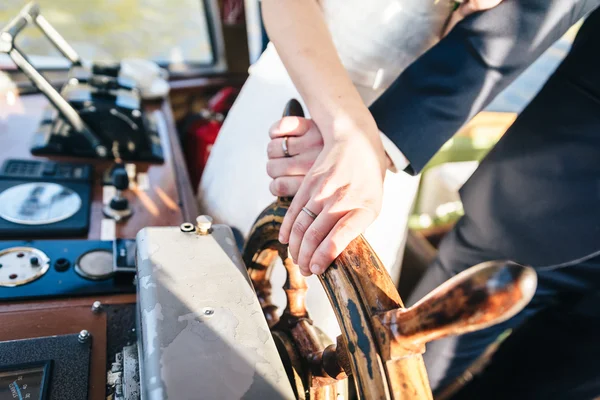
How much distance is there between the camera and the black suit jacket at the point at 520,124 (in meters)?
0.88

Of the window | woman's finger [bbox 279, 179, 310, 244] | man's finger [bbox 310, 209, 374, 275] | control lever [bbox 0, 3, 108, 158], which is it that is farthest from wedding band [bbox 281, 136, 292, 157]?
the window

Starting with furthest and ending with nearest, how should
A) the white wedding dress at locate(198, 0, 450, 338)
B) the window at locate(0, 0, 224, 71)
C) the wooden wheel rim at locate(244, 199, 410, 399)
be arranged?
the window at locate(0, 0, 224, 71) → the white wedding dress at locate(198, 0, 450, 338) → the wooden wheel rim at locate(244, 199, 410, 399)

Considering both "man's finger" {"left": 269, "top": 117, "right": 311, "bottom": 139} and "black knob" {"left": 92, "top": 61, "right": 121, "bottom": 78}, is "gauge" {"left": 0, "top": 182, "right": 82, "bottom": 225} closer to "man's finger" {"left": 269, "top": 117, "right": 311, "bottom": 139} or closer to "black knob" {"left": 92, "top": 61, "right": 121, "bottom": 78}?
"black knob" {"left": 92, "top": 61, "right": 121, "bottom": 78}

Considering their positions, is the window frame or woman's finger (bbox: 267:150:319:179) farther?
the window frame

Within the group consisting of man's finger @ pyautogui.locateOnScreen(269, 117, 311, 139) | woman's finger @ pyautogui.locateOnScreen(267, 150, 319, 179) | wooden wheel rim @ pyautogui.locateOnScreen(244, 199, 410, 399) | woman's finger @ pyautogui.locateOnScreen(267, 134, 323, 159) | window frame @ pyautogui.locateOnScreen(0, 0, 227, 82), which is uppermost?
window frame @ pyautogui.locateOnScreen(0, 0, 227, 82)

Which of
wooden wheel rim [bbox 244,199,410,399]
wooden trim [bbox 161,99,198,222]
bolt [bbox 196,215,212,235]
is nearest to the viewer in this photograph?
wooden wheel rim [bbox 244,199,410,399]

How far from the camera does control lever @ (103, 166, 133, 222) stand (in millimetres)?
1209

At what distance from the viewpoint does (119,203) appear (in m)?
1.24

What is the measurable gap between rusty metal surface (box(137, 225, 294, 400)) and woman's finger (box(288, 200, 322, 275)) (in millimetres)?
90

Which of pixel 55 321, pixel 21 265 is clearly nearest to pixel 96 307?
pixel 55 321

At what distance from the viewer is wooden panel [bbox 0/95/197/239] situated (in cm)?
126

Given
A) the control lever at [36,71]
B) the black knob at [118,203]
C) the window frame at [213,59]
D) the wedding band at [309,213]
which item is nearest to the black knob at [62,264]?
the black knob at [118,203]

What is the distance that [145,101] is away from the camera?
193cm

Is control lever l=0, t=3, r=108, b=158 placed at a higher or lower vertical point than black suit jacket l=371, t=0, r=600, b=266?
higher
